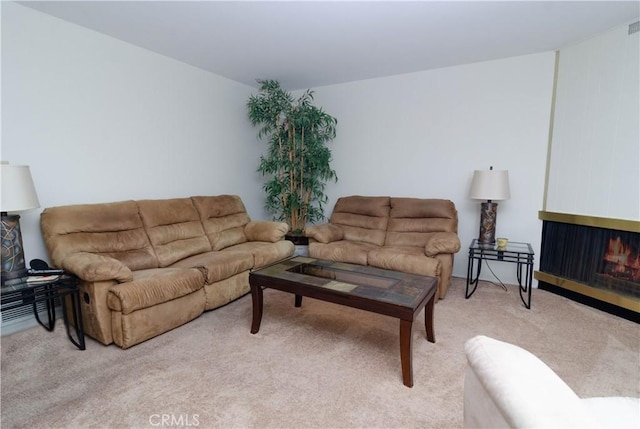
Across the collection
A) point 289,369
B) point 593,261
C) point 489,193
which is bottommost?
point 289,369

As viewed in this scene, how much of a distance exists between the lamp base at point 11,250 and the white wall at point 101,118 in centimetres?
49

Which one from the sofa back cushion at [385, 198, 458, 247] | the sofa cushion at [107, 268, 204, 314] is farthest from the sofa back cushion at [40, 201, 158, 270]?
the sofa back cushion at [385, 198, 458, 247]

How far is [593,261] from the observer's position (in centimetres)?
302

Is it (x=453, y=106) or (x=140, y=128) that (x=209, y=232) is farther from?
(x=453, y=106)

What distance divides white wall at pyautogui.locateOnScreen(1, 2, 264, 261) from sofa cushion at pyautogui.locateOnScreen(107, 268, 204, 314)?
1083mm

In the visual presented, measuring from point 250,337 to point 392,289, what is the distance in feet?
3.70

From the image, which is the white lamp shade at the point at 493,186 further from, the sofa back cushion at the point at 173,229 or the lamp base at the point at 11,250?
the lamp base at the point at 11,250

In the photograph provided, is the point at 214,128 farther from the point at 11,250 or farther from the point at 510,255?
the point at 510,255

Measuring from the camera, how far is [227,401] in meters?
1.70

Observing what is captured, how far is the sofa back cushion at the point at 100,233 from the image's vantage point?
7.95ft

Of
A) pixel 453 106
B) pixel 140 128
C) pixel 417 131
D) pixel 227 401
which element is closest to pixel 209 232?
pixel 140 128

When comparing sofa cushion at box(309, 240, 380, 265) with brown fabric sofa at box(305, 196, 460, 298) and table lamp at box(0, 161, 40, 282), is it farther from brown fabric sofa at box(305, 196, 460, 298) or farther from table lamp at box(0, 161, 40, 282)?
table lamp at box(0, 161, 40, 282)

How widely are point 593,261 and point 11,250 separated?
4803 mm

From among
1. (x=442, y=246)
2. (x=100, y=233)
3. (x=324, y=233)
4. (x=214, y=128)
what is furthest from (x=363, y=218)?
(x=100, y=233)
